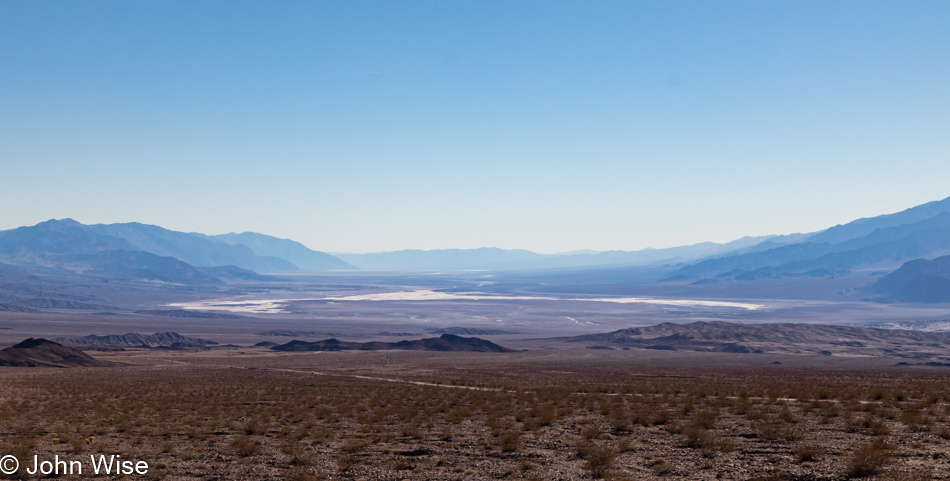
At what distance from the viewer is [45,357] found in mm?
52125

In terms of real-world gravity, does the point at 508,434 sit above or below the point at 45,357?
above

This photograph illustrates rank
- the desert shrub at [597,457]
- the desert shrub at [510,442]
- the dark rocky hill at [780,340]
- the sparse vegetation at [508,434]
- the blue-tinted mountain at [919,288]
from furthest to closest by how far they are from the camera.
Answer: the blue-tinted mountain at [919,288] → the dark rocky hill at [780,340] → the desert shrub at [510,442] → the sparse vegetation at [508,434] → the desert shrub at [597,457]

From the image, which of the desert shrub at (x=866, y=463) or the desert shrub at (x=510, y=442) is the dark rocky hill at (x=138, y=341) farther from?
the desert shrub at (x=866, y=463)

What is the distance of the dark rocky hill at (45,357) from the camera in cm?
5031

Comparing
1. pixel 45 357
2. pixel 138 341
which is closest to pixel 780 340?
pixel 45 357

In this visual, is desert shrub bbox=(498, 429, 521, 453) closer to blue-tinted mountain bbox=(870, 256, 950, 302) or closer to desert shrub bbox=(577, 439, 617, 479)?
desert shrub bbox=(577, 439, 617, 479)

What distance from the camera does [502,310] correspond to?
159 metres

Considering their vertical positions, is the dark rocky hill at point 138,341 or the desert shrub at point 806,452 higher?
the desert shrub at point 806,452

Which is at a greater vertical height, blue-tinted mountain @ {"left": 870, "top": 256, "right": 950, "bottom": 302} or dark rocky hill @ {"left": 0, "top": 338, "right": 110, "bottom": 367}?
dark rocky hill @ {"left": 0, "top": 338, "right": 110, "bottom": 367}

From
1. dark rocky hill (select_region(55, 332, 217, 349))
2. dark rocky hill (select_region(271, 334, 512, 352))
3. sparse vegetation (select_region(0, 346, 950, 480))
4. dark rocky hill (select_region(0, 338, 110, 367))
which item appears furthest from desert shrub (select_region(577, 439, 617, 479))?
dark rocky hill (select_region(55, 332, 217, 349))

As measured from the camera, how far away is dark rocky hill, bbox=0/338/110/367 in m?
50.3

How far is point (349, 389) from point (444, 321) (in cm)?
10078

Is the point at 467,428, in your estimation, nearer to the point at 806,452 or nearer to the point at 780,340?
the point at 806,452

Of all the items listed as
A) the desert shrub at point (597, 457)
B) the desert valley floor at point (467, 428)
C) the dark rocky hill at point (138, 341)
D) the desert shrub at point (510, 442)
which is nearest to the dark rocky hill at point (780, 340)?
the dark rocky hill at point (138, 341)
